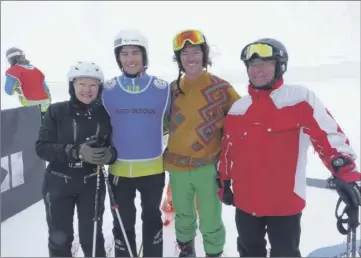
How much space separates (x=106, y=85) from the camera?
3121 mm

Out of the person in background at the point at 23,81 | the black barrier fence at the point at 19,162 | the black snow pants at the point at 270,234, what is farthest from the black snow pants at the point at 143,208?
the person in background at the point at 23,81

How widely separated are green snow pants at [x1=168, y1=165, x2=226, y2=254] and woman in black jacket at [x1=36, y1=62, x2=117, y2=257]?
24.4 inches

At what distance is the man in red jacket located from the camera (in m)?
2.50

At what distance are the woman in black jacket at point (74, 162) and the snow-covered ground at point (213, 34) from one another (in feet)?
39.9

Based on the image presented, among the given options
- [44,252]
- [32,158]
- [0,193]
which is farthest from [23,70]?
[44,252]

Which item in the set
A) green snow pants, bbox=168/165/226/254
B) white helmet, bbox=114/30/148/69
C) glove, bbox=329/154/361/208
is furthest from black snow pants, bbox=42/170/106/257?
glove, bbox=329/154/361/208

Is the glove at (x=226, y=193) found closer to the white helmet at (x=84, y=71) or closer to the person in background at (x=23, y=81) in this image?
the white helmet at (x=84, y=71)

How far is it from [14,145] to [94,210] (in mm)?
2313

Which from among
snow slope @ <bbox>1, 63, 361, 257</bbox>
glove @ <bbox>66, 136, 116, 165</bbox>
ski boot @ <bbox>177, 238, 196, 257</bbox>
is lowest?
snow slope @ <bbox>1, 63, 361, 257</bbox>

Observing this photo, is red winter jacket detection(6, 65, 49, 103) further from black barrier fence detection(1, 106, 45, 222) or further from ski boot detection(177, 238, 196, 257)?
ski boot detection(177, 238, 196, 257)

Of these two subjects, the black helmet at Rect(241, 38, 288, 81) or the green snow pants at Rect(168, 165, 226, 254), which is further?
the green snow pants at Rect(168, 165, 226, 254)

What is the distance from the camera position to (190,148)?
305 centimetres

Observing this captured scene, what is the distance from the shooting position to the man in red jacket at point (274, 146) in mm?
2504

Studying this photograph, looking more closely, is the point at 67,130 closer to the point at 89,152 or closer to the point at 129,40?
the point at 89,152
